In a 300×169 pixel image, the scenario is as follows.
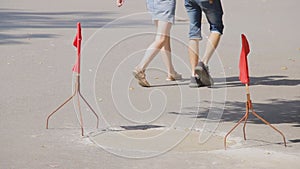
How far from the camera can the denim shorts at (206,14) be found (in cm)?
1059

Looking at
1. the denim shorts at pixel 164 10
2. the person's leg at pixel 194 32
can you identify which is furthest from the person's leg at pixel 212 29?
the denim shorts at pixel 164 10

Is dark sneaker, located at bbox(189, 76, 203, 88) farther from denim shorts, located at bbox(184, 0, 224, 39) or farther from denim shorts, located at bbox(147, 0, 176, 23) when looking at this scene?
denim shorts, located at bbox(147, 0, 176, 23)

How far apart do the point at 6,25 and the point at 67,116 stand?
7.99m

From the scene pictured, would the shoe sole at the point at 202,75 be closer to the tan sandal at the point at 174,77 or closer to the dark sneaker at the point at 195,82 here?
the dark sneaker at the point at 195,82

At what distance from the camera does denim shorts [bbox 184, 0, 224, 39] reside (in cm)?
1059

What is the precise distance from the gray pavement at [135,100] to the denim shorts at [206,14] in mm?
724

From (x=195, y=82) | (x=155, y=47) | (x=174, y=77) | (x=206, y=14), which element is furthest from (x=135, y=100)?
(x=206, y=14)

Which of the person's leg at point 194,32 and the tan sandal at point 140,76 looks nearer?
the tan sandal at point 140,76

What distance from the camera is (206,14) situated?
10.7 metres

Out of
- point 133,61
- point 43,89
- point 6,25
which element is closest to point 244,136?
point 43,89

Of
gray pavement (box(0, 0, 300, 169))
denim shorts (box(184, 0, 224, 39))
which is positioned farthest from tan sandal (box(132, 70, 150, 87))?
denim shorts (box(184, 0, 224, 39))

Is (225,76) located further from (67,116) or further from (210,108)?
(67,116)

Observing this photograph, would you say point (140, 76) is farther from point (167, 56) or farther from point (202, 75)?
point (202, 75)

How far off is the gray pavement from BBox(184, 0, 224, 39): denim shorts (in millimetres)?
724
